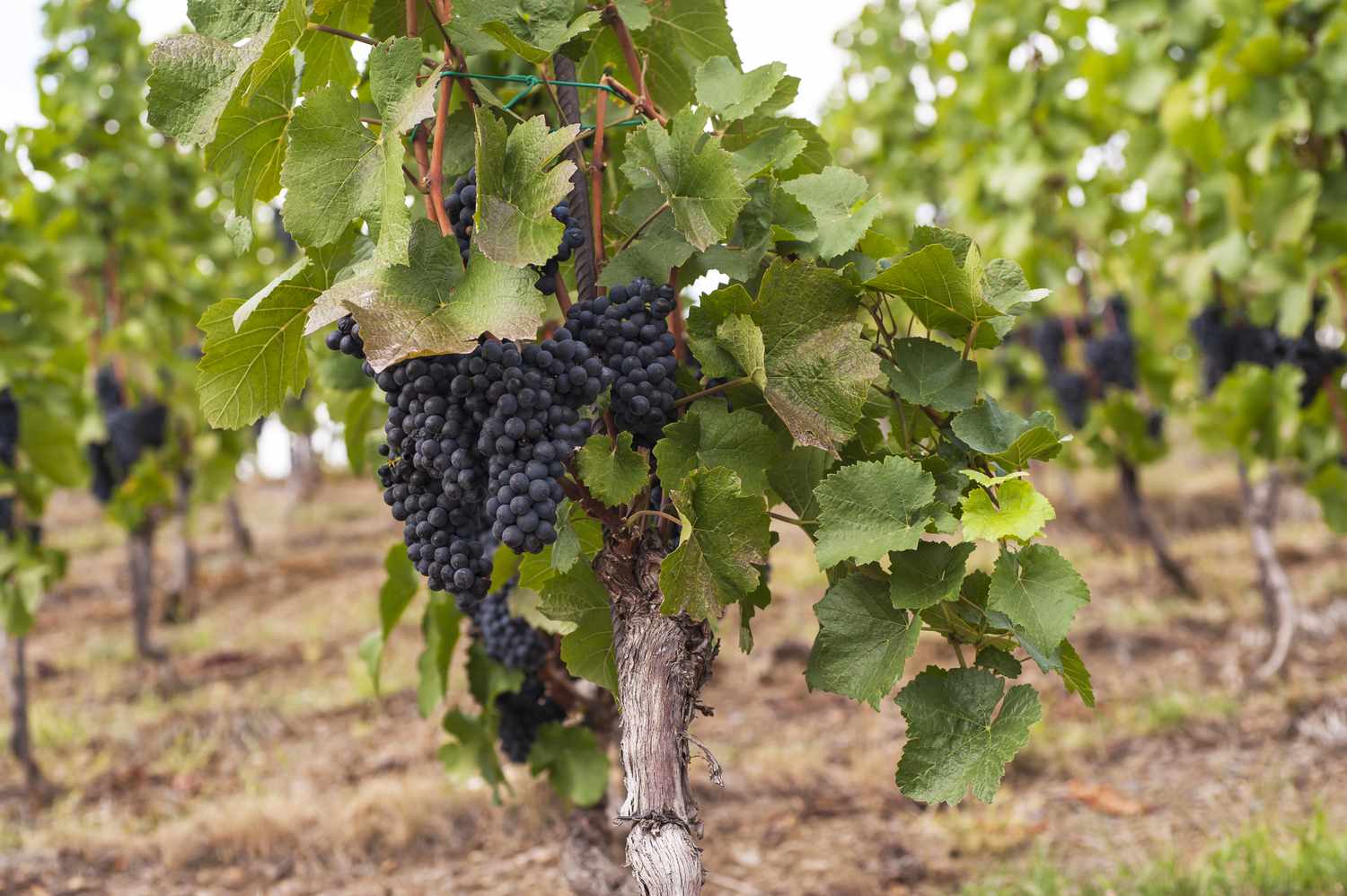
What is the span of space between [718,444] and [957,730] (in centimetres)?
50

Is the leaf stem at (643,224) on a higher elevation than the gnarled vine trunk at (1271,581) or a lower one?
higher

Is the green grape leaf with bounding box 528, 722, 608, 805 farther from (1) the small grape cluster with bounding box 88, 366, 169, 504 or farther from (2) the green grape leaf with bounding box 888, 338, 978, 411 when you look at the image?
(1) the small grape cluster with bounding box 88, 366, 169, 504

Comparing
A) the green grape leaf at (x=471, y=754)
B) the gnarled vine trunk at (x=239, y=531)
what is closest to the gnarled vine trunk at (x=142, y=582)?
the gnarled vine trunk at (x=239, y=531)

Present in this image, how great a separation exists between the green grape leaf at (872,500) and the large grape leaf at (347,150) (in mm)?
658

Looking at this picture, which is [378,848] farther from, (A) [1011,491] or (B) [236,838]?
(A) [1011,491]

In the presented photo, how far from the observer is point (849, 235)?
1541 millimetres

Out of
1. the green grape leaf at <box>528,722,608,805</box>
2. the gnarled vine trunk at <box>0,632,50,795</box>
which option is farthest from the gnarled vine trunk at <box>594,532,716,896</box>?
the gnarled vine trunk at <box>0,632,50,795</box>

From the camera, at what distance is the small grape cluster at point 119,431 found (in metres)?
5.87

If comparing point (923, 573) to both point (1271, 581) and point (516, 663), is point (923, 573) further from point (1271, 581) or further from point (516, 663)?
point (1271, 581)

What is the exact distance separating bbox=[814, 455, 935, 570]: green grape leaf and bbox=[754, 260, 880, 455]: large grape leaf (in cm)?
5

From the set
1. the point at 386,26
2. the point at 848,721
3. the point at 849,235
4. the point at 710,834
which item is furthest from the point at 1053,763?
the point at 386,26

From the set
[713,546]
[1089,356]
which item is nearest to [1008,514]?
[713,546]

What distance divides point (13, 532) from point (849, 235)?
14.3 ft

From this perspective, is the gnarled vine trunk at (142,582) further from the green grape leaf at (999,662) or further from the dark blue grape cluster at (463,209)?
the green grape leaf at (999,662)
